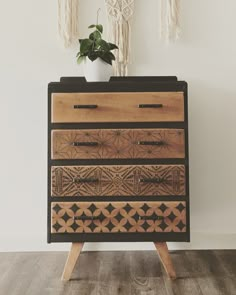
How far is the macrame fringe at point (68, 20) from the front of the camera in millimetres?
1976

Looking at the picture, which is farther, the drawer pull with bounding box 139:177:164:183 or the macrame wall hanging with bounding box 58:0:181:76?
the macrame wall hanging with bounding box 58:0:181:76

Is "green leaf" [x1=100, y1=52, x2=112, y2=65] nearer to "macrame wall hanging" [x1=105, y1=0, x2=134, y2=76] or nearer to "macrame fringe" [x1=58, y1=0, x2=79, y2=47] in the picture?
"macrame wall hanging" [x1=105, y1=0, x2=134, y2=76]

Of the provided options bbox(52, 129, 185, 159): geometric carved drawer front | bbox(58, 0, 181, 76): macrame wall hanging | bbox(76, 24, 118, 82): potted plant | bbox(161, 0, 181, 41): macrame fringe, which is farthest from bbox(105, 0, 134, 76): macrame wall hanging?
bbox(52, 129, 185, 159): geometric carved drawer front

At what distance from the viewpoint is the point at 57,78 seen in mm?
2010

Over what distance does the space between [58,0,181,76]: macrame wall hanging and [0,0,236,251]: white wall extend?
0.04m

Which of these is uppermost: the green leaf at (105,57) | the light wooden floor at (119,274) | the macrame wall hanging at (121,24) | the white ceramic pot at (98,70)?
the macrame wall hanging at (121,24)

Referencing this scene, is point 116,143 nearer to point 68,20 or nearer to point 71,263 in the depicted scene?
point 71,263

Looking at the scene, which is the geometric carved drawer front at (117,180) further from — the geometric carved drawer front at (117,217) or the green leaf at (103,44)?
the green leaf at (103,44)

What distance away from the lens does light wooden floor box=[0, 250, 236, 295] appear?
154 centimetres

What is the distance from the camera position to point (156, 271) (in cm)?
173

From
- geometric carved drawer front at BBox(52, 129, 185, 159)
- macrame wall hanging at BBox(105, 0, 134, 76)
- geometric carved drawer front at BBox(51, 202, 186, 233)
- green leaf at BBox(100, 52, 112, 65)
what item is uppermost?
macrame wall hanging at BBox(105, 0, 134, 76)

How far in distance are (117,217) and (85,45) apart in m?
0.78

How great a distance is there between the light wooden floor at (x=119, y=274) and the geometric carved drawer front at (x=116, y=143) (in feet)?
1.77

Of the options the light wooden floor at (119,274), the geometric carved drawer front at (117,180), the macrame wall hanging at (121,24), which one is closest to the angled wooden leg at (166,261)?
the light wooden floor at (119,274)
